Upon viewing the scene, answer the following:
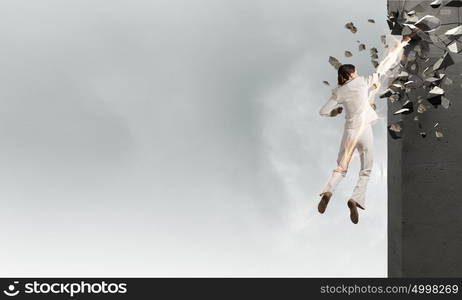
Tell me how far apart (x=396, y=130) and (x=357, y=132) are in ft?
1.18

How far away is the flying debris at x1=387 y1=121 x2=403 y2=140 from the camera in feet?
12.9

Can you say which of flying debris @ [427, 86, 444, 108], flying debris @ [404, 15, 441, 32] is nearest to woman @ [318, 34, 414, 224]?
flying debris @ [404, 15, 441, 32]

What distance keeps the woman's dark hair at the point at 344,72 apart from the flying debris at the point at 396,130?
59 cm

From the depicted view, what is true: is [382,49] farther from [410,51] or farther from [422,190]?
[422,190]

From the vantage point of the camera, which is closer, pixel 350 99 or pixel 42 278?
pixel 42 278

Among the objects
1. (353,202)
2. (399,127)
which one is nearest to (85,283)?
(353,202)

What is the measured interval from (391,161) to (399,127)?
0.44 meters

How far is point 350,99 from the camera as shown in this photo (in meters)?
3.91

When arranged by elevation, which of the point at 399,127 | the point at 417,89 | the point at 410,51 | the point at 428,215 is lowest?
the point at 428,215

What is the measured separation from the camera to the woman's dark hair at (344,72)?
12.9ft

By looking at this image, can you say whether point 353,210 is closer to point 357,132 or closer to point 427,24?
point 357,132

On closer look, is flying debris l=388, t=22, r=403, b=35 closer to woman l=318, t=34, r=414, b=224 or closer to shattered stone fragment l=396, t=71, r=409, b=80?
woman l=318, t=34, r=414, b=224

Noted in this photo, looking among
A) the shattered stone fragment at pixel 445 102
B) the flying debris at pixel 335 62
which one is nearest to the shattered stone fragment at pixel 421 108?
the shattered stone fragment at pixel 445 102

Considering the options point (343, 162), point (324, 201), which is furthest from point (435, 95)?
point (324, 201)
